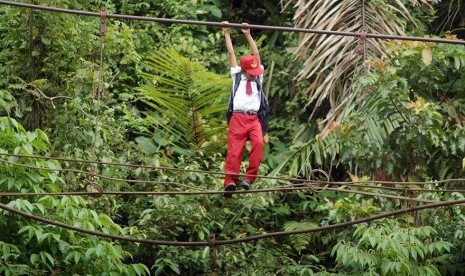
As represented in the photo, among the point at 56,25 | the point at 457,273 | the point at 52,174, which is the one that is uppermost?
the point at 56,25

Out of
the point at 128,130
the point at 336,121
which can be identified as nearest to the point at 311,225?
the point at 336,121

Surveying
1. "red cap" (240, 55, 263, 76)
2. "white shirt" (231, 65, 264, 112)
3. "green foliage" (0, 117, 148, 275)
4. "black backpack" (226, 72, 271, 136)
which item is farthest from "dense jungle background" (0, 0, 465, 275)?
"red cap" (240, 55, 263, 76)

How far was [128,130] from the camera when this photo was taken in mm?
10391

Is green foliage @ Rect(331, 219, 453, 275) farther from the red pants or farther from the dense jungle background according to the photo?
the red pants

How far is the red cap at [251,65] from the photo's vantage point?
793 cm

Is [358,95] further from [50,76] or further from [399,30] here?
[50,76]

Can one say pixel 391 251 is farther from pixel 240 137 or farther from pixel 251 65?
pixel 251 65

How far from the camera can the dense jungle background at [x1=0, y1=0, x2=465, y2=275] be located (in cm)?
873

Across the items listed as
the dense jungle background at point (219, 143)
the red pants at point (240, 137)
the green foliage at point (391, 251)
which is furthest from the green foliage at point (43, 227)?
the green foliage at point (391, 251)

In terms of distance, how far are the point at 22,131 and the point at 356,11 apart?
3.55 metres

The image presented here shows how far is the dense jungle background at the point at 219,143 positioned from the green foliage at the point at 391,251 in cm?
1

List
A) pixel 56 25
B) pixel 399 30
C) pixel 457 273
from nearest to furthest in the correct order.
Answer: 1. pixel 457 273
2. pixel 56 25
3. pixel 399 30

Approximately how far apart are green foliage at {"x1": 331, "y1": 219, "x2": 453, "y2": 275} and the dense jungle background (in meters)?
0.01

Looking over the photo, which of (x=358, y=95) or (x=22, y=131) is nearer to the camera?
(x=22, y=131)
